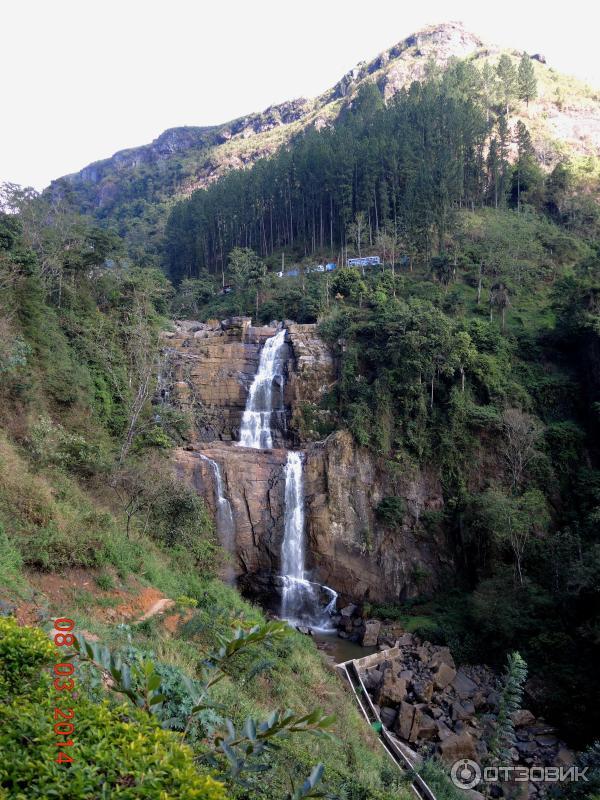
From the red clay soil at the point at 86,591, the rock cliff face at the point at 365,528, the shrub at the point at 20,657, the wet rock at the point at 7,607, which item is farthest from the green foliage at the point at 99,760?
the rock cliff face at the point at 365,528

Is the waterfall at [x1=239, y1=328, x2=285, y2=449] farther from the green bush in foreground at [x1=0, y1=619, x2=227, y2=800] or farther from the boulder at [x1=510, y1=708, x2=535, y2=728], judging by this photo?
the green bush in foreground at [x1=0, y1=619, x2=227, y2=800]

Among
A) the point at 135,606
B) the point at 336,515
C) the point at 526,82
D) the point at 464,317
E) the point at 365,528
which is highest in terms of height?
the point at 526,82

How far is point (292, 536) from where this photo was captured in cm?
2323

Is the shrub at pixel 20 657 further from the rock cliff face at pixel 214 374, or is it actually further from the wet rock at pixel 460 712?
the rock cliff face at pixel 214 374

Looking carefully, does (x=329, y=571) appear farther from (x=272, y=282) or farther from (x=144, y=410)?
(x=272, y=282)

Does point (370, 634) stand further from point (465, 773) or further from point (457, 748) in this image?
point (465, 773)

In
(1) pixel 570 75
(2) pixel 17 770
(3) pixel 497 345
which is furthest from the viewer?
(1) pixel 570 75

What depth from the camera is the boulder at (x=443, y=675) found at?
1655cm

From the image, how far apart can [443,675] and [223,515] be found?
11.2 metres

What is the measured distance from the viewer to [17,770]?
9.21 ft

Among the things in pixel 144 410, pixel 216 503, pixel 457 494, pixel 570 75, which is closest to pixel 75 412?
pixel 144 410

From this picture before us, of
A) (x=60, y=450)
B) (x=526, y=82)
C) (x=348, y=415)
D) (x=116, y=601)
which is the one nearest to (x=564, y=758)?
(x=116, y=601)

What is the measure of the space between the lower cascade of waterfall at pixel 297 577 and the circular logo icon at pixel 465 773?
857cm

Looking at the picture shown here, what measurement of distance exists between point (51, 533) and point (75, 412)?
33.6ft
